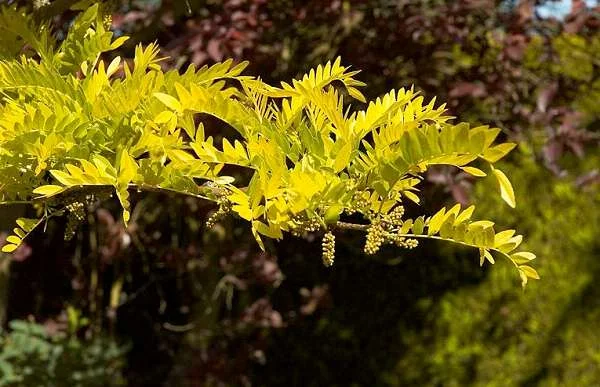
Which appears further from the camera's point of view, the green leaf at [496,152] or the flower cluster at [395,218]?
the flower cluster at [395,218]

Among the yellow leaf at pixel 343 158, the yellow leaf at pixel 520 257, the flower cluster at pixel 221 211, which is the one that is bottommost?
the yellow leaf at pixel 520 257

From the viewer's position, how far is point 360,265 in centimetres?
448

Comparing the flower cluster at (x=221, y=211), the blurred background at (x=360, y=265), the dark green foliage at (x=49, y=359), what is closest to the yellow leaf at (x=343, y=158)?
the flower cluster at (x=221, y=211)

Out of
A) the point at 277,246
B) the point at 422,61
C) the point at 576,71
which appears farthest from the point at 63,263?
the point at 576,71

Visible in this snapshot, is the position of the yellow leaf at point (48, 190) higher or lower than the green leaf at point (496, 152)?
lower

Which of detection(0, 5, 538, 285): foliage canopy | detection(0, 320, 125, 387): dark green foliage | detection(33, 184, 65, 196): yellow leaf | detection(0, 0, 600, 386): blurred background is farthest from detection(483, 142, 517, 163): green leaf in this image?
detection(0, 320, 125, 387): dark green foliage

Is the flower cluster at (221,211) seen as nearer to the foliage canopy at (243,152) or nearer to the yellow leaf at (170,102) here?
the foliage canopy at (243,152)

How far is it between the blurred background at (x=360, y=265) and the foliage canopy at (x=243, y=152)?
168cm

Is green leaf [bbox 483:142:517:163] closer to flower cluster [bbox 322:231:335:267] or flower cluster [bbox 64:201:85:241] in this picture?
flower cluster [bbox 322:231:335:267]

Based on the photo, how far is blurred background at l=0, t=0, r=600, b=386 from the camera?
3.26 metres

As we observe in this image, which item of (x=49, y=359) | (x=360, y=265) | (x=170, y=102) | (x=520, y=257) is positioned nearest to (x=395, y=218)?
(x=520, y=257)

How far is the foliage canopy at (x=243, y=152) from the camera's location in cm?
106

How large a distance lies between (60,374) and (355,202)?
2850 mm

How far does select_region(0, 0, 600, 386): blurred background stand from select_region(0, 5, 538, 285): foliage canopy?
168cm
